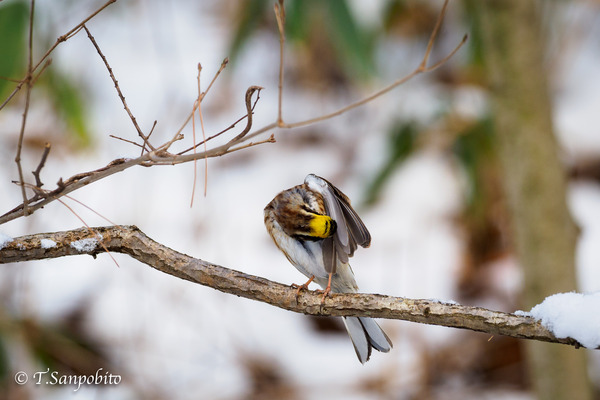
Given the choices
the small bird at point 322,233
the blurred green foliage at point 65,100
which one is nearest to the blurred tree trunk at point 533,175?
the small bird at point 322,233

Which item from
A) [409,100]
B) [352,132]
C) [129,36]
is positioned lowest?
[409,100]

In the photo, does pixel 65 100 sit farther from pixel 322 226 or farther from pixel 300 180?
pixel 322 226

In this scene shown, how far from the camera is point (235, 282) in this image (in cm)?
133

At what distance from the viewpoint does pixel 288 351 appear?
404 centimetres

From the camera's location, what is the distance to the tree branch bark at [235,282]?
1.19 metres

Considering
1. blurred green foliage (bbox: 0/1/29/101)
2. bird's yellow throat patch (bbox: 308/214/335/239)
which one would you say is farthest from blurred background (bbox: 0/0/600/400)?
bird's yellow throat patch (bbox: 308/214/335/239)

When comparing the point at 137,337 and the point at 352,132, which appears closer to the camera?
the point at 137,337

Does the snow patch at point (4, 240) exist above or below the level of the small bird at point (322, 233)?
below

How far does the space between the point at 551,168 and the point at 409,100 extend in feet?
6.60

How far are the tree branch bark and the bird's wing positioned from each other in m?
0.11

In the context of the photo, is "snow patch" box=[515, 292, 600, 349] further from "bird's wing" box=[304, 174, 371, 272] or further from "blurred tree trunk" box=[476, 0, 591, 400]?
"blurred tree trunk" box=[476, 0, 591, 400]

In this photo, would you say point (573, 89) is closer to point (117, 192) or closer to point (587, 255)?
point (587, 255)

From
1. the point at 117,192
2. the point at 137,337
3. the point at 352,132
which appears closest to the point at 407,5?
the point at 352,132

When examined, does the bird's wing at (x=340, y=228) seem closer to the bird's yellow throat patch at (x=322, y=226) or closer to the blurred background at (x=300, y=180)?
the bird's yellow throat patch at (x=322, y=226)
